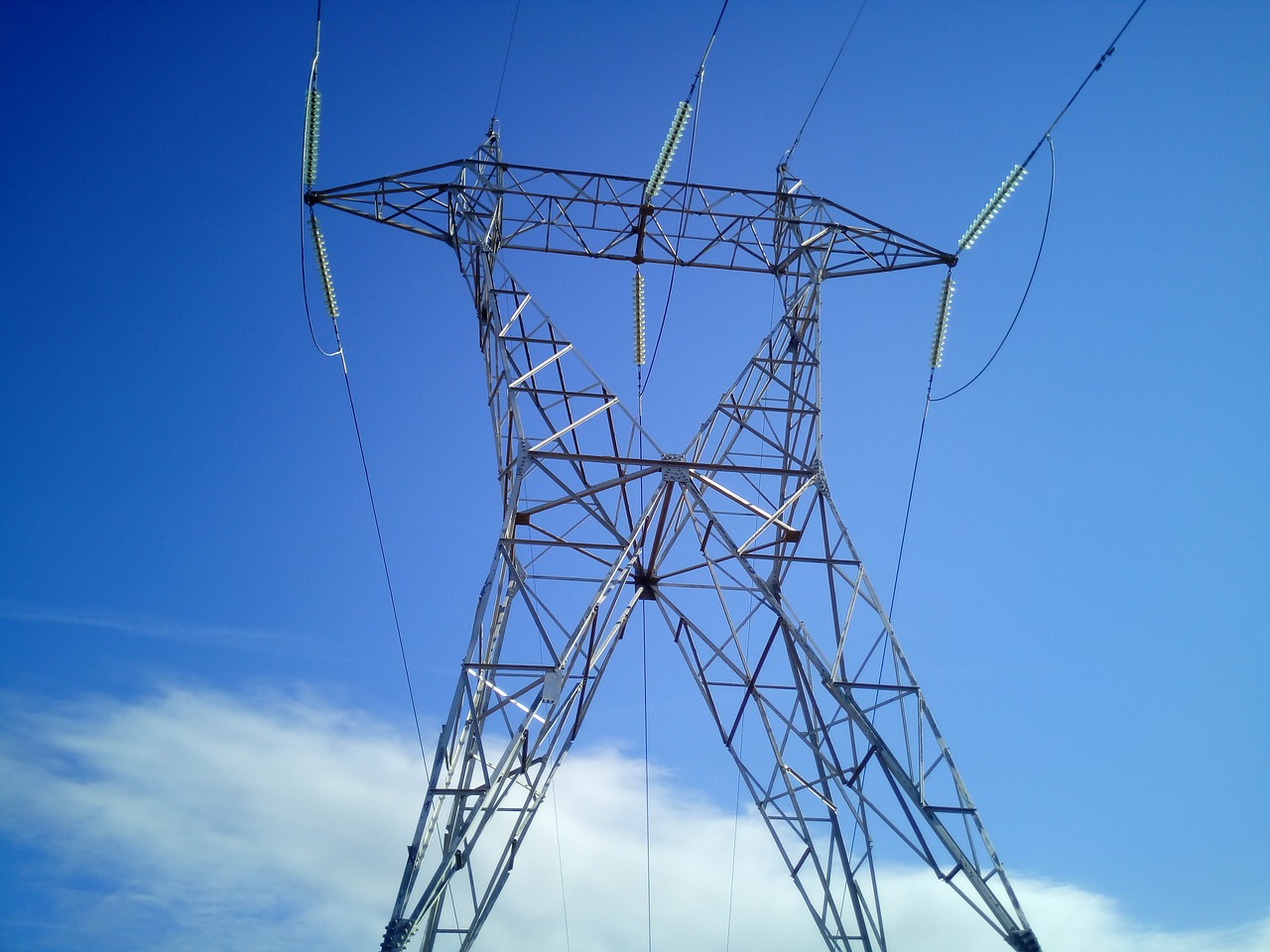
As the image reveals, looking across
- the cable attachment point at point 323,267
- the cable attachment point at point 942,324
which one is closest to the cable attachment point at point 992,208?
the cable attachment point at point 942,324

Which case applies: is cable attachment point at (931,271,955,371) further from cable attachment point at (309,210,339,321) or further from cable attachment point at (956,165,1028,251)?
cable attachment point at (309,210,339,321)

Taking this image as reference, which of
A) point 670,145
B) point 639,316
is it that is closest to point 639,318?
point 639,316

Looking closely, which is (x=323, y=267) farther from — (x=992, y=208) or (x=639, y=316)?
(x=992, y=208)

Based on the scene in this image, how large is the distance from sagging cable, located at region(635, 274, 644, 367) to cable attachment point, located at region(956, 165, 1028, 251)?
258 inches

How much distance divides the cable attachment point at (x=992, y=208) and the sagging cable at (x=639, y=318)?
6.54 m

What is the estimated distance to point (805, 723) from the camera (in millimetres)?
17172

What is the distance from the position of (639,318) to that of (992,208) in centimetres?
713

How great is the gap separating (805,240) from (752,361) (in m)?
3.02

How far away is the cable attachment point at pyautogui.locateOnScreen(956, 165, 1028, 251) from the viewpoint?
17.0 meters

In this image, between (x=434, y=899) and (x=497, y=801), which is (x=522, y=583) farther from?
(x=434, y=899)

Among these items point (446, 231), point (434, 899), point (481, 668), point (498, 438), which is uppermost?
point (446, 231)

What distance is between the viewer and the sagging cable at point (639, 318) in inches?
781

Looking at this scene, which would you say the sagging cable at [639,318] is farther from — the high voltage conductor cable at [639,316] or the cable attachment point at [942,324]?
the cable attachment point at [942,324]

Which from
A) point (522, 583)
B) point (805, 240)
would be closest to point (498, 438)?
point (522, 583)
